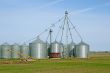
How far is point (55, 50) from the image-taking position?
132 meters

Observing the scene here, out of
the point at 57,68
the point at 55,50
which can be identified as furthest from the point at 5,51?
the point at 57,68

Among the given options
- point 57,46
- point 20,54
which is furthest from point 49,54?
point 20,54

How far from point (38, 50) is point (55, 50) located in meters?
11.5

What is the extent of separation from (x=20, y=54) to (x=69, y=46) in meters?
28.2

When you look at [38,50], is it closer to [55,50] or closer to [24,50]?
[24,50]

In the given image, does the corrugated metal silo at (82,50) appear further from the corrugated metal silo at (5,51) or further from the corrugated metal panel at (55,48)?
the corrugated metal silo at (5,51)

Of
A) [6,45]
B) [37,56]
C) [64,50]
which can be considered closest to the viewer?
[37,56]

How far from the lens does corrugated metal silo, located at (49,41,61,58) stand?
129m

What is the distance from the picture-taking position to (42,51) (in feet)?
406

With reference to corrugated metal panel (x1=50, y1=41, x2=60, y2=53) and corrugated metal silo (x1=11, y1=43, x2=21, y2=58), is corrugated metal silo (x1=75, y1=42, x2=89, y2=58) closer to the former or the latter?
corrugated metal panel (x1=50, y1=41, x2=60, y2=53)

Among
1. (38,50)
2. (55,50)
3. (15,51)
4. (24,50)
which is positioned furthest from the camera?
(55,50)

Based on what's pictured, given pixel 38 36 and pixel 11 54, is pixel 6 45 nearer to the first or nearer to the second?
Result: pixel 11 54

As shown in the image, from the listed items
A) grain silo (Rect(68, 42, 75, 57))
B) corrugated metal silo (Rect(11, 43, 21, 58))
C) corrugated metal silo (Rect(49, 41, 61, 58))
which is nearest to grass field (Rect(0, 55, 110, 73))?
corrugated metal silo (Rect(11, 43, 21, 58))

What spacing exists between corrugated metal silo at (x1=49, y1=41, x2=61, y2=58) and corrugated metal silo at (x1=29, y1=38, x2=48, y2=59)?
13.8 ft
